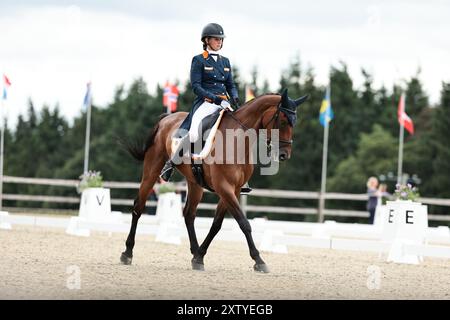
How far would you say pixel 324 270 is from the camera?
1150 cm

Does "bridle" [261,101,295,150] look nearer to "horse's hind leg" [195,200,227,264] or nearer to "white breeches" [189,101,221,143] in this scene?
"white breeches" [189,101,221,143]

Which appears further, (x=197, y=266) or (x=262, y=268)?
(x=197, y=266)

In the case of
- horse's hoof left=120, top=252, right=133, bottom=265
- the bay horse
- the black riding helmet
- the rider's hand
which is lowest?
horse's hoof left=120, top=252, right=133, bottom=265

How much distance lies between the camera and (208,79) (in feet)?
35.0

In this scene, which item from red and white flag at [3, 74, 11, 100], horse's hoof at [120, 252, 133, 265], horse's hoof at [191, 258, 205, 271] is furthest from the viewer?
red and white flag at [3, 74, 11, 100]

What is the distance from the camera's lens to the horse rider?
10.5 m

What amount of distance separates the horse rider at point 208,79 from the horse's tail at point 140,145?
3.36ft

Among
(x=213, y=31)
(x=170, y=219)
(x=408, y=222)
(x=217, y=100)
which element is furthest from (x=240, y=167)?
(x=170, y=219)

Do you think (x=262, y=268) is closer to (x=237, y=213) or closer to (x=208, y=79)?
(x=237, y=213)

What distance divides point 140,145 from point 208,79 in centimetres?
201

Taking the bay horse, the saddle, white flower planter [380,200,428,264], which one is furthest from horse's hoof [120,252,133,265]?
white flower planter [380,200,428,264]

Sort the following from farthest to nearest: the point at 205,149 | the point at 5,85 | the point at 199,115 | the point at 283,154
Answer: the point at 5,85 → the point at 199,115 → the point at 205,149 → the point at 283,154

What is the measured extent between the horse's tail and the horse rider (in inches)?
40.3
